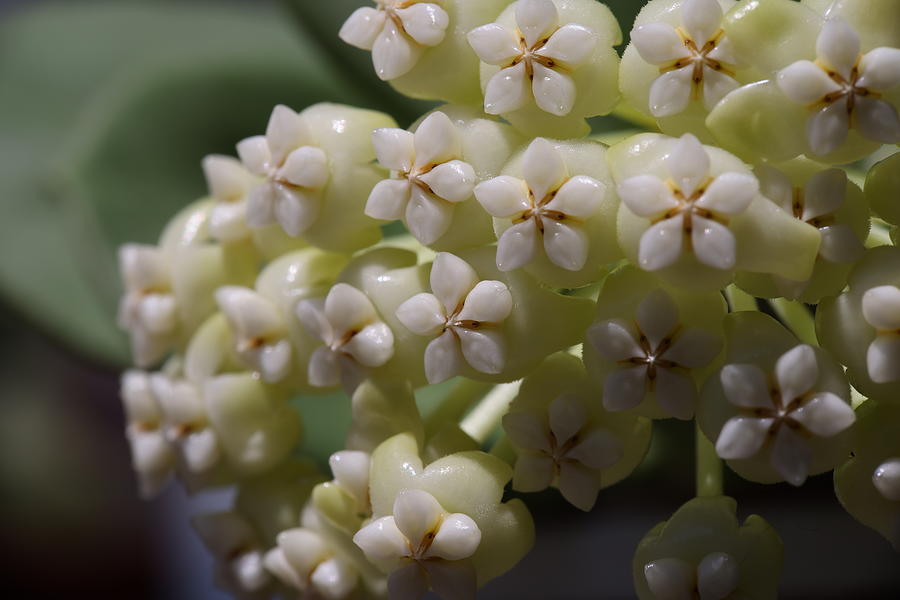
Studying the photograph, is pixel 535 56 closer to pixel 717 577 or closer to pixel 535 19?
pixel 535 19

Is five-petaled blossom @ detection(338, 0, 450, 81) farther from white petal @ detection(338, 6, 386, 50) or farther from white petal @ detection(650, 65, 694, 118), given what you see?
white petal @ detection(650, 65, 694, 118)

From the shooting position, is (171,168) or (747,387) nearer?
(747,387)

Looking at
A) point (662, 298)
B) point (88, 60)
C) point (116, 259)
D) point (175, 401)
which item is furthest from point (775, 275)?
point (88, 60)

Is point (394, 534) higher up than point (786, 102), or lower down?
lower down

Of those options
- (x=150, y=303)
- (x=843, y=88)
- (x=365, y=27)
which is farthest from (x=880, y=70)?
(x=150, y=303)

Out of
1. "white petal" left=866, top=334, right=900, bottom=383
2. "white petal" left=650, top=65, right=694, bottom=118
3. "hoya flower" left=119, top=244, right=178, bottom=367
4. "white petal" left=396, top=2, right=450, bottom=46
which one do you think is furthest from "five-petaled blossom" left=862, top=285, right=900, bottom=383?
"hoya flower" left=119, top=244, right=178, bottom=367

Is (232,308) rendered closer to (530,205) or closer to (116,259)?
(530,205)
